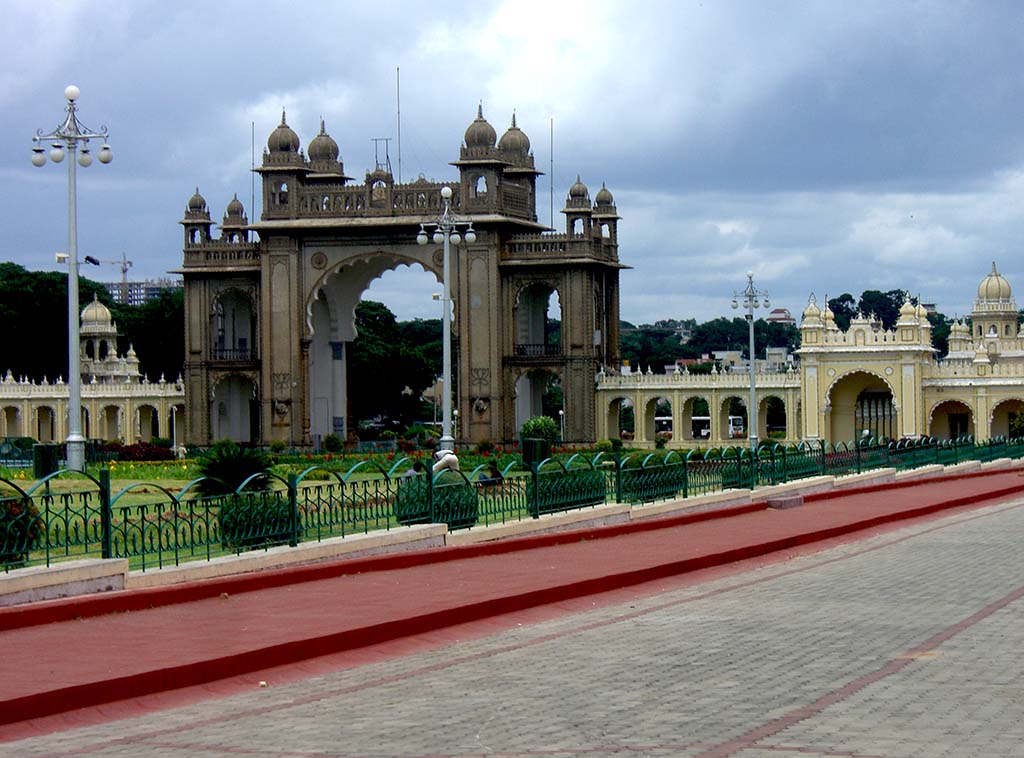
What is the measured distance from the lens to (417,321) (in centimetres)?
12444

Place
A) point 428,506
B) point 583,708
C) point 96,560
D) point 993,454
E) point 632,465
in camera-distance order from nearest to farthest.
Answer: point 583,708, point 96,560, point 428,506, point 632,465, point 993,454

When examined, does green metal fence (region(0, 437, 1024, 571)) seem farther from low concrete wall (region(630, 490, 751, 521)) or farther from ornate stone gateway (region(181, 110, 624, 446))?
ornate stone gateway (region(181, 110, 624, 446))

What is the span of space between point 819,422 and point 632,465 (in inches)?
1347

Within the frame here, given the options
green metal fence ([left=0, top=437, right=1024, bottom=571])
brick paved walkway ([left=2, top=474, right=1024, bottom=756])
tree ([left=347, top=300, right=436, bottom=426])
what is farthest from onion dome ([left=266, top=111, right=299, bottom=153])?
brick paved walkway ([left=2, top=474, right=1024, bottom=756])

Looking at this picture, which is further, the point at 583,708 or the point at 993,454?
the point at 993,454

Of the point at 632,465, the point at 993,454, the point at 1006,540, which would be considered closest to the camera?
the point at 1006,540

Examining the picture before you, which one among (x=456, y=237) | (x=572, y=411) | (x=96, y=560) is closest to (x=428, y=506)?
(x=96, y=560)

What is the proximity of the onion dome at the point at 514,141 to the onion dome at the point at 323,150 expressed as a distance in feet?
20.7

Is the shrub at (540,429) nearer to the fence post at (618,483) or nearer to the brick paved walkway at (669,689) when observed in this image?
the fence post at (618,483)

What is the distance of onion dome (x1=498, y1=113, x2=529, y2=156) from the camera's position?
5853 cm

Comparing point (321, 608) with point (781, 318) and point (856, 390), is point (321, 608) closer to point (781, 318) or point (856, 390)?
point (856, 390)

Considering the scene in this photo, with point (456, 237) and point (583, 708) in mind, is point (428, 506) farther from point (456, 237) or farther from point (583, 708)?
point (456, 237)

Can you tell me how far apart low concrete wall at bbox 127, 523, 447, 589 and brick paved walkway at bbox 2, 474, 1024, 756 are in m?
0.85

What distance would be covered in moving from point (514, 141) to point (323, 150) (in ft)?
23.4
